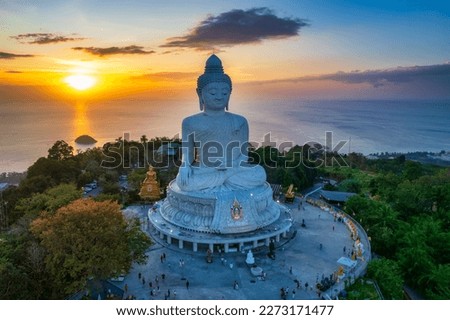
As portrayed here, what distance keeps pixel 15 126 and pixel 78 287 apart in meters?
34.8


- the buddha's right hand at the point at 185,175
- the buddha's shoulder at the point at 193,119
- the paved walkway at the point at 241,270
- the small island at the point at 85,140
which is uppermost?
the buddha's shoulder at the point at 193,119

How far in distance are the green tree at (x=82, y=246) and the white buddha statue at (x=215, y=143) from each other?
485 cm

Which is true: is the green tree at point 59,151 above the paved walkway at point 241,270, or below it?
above

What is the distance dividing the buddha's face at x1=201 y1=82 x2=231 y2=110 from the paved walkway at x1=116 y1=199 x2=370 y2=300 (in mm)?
6332

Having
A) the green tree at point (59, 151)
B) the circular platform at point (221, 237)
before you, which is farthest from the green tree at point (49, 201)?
the green tree at point (59, 151)

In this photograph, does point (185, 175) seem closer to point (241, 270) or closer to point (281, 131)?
point (241, 270)

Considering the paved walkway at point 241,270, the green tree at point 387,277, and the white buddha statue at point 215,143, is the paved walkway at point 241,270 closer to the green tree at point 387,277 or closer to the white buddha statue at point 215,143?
the green tree at point 387,277

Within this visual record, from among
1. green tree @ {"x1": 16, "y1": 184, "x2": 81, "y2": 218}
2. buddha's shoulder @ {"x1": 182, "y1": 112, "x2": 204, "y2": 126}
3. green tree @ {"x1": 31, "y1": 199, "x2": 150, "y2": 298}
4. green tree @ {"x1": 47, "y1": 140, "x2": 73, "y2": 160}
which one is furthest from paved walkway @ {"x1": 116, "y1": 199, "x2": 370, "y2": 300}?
green tree @ {"x1": 47, "y1": 140, "x2": 73, "y2": 160}

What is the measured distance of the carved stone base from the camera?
15.3 meters

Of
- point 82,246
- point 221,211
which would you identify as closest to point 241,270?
point 221,211

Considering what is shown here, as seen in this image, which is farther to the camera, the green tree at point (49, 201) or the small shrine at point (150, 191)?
the small shrine at point (150, 191)

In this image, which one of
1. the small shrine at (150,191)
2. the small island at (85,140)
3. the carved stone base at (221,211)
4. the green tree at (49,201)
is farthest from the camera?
the small island at (85,140)

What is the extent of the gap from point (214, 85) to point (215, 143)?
2.55 metres

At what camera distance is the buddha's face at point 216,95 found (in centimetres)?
1606
